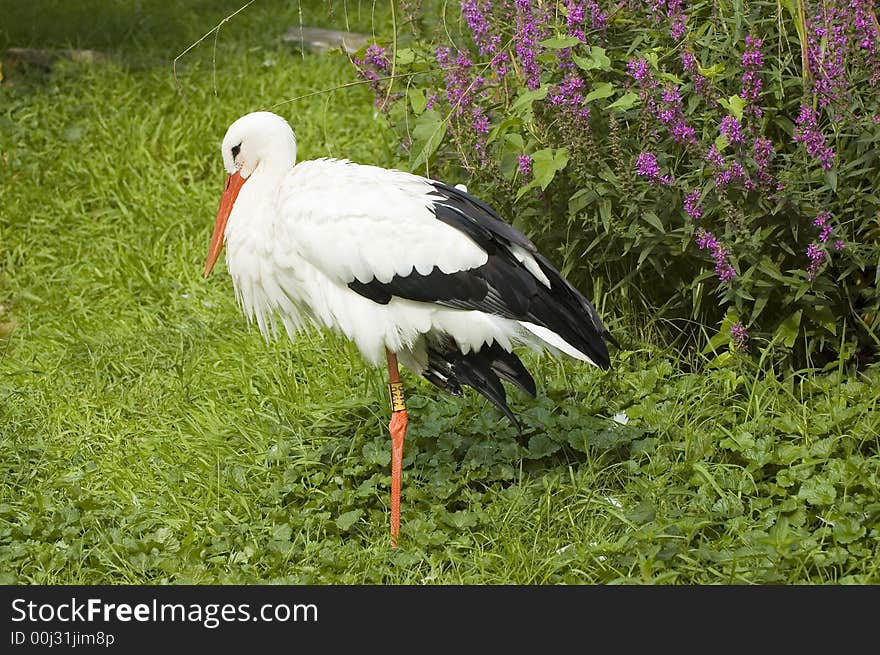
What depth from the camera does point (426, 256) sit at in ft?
12.1

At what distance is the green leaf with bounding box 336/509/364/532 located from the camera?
3.81m

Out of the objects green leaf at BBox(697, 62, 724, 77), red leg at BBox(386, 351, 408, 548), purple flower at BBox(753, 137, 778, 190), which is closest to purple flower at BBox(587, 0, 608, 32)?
green leaf at BBox(697, 62, 724, 77)

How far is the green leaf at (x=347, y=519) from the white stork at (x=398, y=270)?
0.13 meters

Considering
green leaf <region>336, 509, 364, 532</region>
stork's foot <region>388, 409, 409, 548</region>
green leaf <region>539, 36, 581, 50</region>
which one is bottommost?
green leaf <region>336, 509, 364, 532</region>

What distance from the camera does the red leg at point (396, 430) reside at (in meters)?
3.80

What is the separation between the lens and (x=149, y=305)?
5.59m

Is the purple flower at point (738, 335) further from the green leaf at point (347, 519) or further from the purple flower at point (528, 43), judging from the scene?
the green leaf at point (347, 519)

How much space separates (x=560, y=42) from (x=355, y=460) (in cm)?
158

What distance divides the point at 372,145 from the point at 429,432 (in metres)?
2.64

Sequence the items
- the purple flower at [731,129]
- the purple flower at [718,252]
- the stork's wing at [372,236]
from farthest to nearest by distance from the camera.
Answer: the purple flower at [718,252] → the purple flower at [731,129] → the stork's wing at [372,236]

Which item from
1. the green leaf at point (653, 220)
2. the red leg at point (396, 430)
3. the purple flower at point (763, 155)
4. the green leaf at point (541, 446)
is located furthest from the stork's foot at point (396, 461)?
the purple flower at point (763, 155)

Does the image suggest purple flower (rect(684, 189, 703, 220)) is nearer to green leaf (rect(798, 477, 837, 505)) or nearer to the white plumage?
the white plumage

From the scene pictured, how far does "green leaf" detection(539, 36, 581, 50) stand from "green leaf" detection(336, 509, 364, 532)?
5.47 ft

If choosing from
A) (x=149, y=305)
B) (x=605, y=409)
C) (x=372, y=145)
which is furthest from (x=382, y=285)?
(x=372, y=145)
